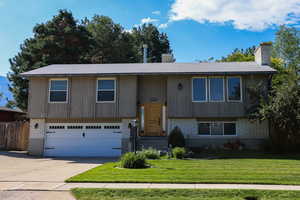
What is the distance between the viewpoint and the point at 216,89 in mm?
14688

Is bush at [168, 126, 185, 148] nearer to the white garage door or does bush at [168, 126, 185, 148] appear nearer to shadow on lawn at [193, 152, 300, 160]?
shadow on lawn at [193, 152, 300, 160]

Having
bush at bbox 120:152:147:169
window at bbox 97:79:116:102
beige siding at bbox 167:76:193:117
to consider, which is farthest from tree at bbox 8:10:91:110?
bush at bbox 120:152:147:169

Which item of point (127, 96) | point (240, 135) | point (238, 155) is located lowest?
point (238, 155)

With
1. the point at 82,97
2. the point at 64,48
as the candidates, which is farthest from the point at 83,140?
the point at 64,48

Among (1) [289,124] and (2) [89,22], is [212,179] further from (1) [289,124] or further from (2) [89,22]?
(2) [89,22]

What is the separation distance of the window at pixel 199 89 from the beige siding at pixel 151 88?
198 cm

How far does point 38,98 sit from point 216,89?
36.0 feet

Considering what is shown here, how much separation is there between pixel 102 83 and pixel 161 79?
3733mm

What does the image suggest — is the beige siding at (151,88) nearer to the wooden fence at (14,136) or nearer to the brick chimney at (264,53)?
the brick chimney at (264,53)

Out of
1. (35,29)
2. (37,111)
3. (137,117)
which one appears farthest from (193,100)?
(35,29)

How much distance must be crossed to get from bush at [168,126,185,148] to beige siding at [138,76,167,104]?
259cm

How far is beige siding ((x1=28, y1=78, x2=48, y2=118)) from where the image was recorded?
49.0 feet

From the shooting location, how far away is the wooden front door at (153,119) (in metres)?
15.7

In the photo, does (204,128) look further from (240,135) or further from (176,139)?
(176,139)
